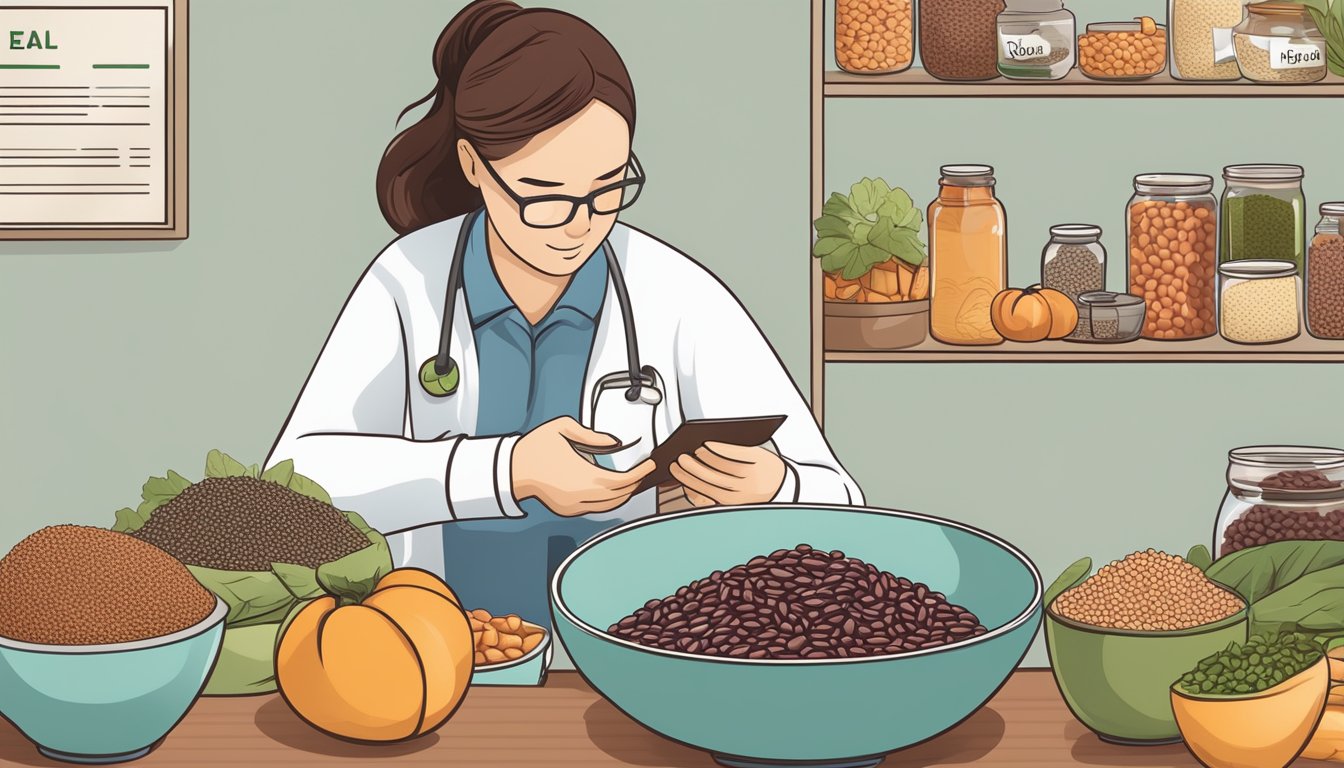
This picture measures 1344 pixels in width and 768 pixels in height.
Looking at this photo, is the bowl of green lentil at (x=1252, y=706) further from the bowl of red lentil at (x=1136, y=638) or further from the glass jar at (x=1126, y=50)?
the glass jar at (x=1126, y=50)

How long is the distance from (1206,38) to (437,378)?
134 centimetres

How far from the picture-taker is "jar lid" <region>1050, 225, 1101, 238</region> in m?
2.44

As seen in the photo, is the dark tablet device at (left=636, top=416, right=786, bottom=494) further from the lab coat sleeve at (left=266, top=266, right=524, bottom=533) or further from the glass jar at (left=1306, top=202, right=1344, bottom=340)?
the glass jar at (left=1306, top=202, right=1344, bottom=340)

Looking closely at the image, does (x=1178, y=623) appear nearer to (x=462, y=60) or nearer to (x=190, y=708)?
(x=190, y=708)

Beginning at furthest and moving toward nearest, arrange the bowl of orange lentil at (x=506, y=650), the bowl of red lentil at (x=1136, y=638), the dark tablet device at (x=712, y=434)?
the bowl of orange lentil at (x=506, y=650), the dark tablet device at (x=712, y=434), the bowl of red lentil at (x=1136, y=638)

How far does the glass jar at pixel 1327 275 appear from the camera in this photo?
2.40 meters

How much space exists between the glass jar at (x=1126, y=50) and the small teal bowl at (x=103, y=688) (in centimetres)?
166

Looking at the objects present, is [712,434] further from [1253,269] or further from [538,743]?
[1253,269]

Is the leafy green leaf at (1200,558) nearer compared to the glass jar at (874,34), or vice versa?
the leafy green leaf at (1200,558)

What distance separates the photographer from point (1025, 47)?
2.38 metres

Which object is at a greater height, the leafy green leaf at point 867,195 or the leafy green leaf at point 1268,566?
the leafy green leaf at point 867,195

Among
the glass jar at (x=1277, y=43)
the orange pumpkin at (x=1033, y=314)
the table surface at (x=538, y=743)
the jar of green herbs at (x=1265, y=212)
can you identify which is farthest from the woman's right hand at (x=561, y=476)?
the glass jar at (x=1277, y=43)

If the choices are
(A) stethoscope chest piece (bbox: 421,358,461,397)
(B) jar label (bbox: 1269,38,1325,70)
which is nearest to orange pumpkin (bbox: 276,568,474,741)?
(A) stethoscope chest piece (bbox: 421,358,461,397)

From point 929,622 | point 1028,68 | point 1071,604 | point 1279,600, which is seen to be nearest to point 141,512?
point 929,622
